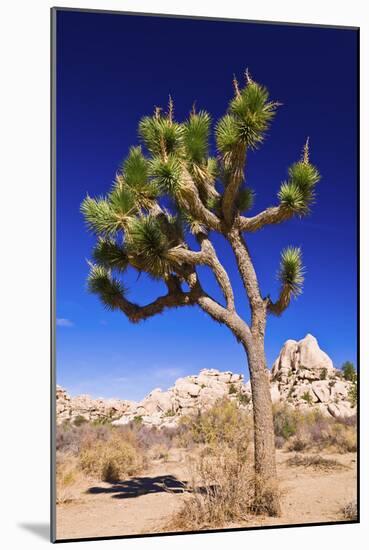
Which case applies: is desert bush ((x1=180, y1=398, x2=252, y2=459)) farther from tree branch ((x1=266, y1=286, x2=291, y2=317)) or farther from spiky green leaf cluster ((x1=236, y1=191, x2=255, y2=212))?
spiky green leaf cluster ((x1=236, y1=191, x2=255, y2=212))

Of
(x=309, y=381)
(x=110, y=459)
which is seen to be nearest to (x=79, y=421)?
(x=110, y=459)

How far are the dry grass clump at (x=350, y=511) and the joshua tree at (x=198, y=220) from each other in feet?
2.49

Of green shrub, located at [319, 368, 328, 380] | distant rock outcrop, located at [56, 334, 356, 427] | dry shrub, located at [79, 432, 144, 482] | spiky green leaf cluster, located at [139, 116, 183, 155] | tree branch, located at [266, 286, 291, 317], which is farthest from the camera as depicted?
green shrub, located at [319, 368, 328, 380]

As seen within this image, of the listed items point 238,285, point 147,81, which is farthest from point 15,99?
point 238,285

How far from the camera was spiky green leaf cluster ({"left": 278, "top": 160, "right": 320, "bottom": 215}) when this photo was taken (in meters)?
8.29

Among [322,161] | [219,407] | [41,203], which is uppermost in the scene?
[322,161]

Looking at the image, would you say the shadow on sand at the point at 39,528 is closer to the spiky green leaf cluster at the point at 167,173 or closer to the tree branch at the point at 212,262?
the tree branch at the point at 212,262

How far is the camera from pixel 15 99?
774 centimetres

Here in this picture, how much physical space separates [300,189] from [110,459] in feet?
13.5

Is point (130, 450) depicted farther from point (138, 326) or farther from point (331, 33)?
point (331, 33)

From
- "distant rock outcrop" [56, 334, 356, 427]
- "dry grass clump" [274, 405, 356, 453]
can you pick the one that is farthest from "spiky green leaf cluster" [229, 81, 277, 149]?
"dry grass clump" [274, 405, 356, 453]

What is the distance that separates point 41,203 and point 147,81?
9.25ft

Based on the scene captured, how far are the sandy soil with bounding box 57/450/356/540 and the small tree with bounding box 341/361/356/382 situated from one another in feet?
4.85

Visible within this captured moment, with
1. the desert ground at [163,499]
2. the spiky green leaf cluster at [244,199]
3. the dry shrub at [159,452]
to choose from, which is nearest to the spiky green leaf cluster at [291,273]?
the spiky green leaf cluster at [244,199]
